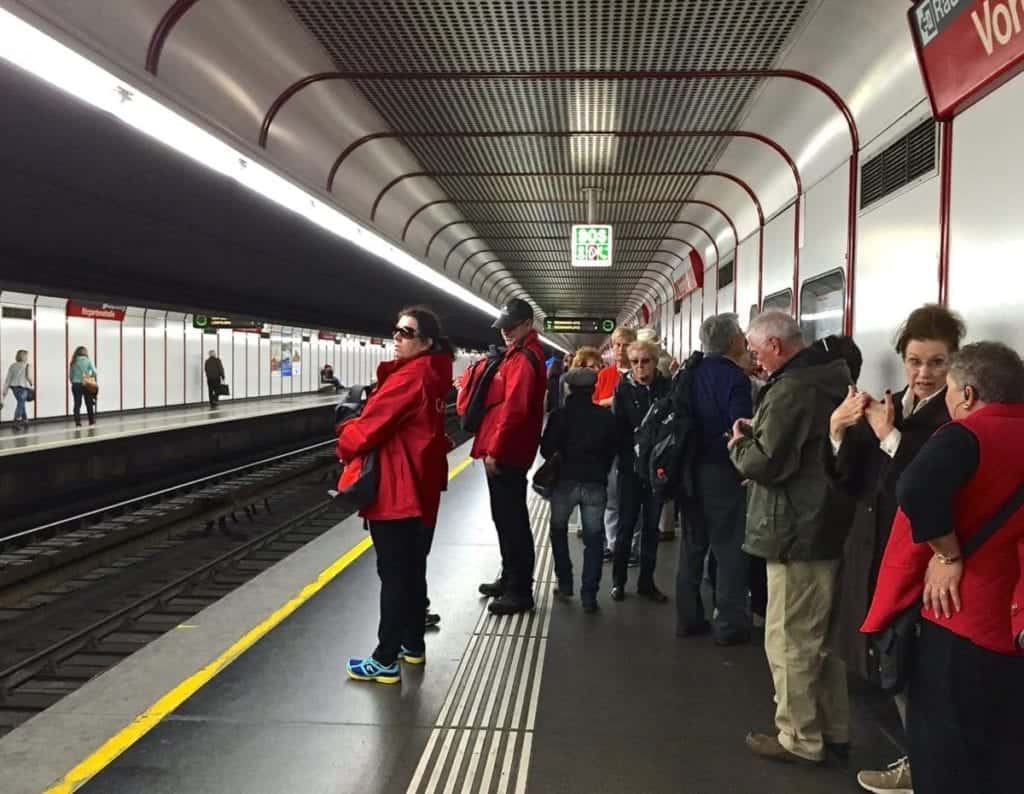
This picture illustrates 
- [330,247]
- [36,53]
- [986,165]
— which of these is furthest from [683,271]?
[36,53]

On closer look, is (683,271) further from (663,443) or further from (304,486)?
(663,443)

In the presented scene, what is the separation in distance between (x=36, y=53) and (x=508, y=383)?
2715 mm

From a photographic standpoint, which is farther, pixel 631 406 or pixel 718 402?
pixel 631 406

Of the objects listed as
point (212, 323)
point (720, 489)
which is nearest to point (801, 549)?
point (720, 489)

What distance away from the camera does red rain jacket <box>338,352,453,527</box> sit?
3.94 meters

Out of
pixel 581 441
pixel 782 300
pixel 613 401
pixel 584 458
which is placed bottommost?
pixel 584 458

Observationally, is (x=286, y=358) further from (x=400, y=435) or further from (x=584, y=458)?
(x=400, y=435)

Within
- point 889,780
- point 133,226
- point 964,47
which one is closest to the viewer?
point 889,780

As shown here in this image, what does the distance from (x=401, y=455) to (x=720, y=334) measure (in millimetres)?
1793

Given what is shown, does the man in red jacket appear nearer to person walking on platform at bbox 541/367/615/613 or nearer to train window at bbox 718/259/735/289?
person walking on platform at bbox 541/367/615/613

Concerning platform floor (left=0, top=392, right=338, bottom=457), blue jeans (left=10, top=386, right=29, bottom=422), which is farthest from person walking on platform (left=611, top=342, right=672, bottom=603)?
blue jeans (left=10, top=386, right=29, bottom=422)

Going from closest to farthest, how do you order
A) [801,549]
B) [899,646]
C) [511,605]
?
[899,646] < [801,549] < [511,605]

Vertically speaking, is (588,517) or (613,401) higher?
(613,401)

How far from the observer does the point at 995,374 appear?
2.17 m
